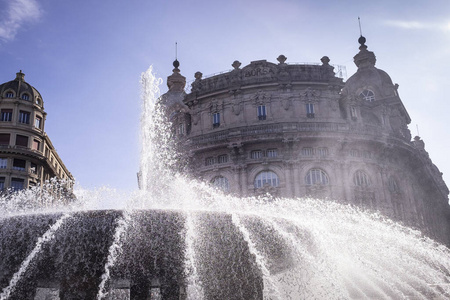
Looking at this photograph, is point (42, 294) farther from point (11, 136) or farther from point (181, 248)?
point (11, 136)

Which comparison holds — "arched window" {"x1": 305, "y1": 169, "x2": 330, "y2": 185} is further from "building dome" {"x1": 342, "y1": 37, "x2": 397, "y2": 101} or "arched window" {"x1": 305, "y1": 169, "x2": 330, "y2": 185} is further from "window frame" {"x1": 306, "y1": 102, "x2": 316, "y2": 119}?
"building dome" {"x1": 342, "y1": 37, "x2": 397, "y2": 101}

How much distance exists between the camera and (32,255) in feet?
27.7

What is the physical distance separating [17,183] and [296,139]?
89.8 ft

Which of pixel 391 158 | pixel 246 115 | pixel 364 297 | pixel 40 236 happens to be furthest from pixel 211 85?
pixel 40 236

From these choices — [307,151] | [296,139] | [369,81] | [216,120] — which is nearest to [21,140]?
[216,120]

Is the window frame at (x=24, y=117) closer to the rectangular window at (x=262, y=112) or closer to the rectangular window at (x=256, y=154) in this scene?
the rectangular window at (x=262, y=112)

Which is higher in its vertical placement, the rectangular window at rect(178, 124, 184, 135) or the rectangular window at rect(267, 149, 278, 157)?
the rectangular window at rect(178, 124, 184, 135)

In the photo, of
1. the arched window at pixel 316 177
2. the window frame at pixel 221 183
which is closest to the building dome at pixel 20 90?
the window frame at pixel 221 183

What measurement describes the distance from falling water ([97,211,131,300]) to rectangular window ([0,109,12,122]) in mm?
39189

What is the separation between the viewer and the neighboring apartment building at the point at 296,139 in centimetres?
3275

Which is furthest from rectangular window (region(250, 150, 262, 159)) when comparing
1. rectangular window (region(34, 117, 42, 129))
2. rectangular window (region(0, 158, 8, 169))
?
rectangular window (region(34, 117, 42, 129))

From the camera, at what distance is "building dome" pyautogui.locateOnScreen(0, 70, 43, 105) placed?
4328 cm

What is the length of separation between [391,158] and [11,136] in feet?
119

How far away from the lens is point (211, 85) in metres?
38.1
